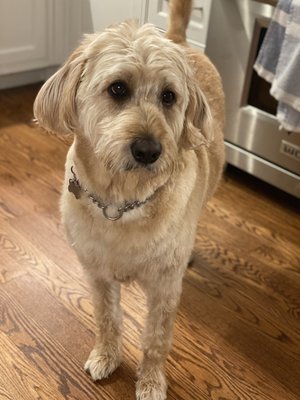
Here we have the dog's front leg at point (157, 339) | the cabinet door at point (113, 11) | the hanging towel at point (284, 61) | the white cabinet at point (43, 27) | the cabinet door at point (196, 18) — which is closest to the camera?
the dog's front leg at point (157, 339)

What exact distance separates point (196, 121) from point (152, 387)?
2.27 feet

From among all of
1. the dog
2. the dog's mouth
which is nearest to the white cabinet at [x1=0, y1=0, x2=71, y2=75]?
the dog

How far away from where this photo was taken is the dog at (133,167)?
3.31 ft

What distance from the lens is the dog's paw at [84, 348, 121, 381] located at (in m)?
1.36

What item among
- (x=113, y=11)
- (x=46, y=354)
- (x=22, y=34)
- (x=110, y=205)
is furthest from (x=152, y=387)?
(x=22, y=34)

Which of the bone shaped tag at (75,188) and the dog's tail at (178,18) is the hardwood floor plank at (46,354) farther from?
the dog's tail at (178,18)

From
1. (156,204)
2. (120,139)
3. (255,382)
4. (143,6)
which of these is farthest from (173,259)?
(143,6)

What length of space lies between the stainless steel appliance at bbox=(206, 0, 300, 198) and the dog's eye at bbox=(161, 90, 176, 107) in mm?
1037

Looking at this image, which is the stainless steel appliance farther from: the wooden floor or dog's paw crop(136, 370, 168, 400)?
dog's paw crop(136, 370, 168, 400)

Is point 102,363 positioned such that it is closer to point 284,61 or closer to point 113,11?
point 284,61

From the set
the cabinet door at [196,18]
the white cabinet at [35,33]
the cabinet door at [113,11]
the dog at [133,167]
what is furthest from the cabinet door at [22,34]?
the dog at [133,167]

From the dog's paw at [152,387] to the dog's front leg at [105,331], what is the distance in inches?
3.9

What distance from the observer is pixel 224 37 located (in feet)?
6.89

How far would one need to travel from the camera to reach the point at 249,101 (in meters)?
2.16
